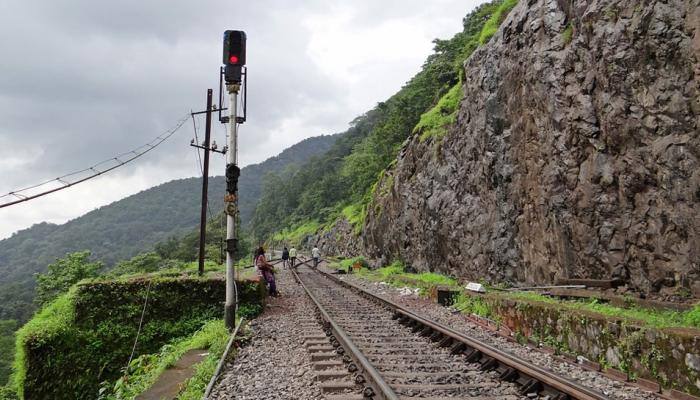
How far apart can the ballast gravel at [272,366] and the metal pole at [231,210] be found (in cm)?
62

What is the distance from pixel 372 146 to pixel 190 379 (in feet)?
166

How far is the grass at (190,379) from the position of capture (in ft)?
19.5

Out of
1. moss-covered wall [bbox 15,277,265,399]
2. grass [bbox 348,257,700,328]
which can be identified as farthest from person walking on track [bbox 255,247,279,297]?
grass [bbox 348,257,700,328]

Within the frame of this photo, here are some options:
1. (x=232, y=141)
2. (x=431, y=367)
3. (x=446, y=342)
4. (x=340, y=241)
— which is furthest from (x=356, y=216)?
(x=431, y=367)

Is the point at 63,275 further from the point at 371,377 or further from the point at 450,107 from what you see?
the point at 371,377

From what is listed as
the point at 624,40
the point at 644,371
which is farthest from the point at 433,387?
the point at 624,40

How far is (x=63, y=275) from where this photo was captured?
35.6m

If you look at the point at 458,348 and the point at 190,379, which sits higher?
the point at 458,348

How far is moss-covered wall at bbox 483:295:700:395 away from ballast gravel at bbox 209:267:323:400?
13.1ft

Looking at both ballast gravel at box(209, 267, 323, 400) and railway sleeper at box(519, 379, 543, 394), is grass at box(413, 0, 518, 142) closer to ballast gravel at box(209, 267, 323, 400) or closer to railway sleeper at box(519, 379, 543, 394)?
ballast gravel at box(209, 267, 323, 400)

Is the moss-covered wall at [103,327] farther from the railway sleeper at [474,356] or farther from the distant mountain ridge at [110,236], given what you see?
the distant mountain ridge at [110,236]

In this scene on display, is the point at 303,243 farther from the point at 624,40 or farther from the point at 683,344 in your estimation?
the point at 683,344

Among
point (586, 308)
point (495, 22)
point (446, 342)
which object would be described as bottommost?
point (446, 342)

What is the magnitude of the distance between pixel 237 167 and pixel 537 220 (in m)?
9.04
